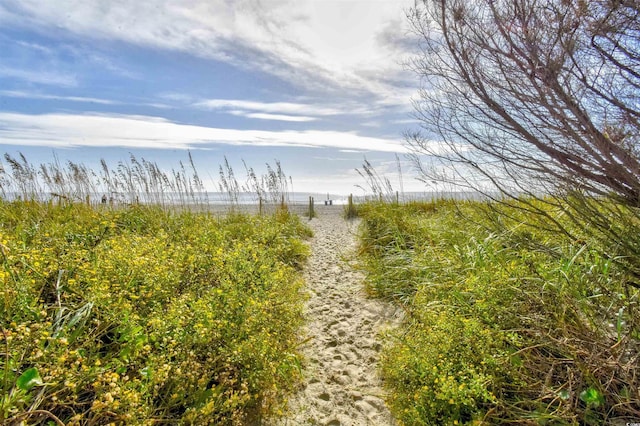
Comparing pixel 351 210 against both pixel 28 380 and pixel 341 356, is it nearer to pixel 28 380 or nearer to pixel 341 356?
pixel 341 356

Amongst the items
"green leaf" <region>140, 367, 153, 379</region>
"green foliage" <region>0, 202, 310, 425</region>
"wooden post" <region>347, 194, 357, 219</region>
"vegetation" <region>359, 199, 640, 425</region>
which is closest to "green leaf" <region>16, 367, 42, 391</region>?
"green foliage" <region>0, 202, 310, 425</region>

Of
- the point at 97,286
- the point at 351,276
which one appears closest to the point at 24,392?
the point at 97,286

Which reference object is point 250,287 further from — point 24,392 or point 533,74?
point 533,74

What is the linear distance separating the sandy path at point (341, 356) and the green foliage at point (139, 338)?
0.77ft

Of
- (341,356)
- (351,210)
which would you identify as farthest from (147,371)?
(351,210)

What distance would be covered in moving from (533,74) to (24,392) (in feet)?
11.2

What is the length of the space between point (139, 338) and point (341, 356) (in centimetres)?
190

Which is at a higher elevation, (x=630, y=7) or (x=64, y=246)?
(x=630, y=7)

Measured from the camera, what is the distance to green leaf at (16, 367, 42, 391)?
56.2 inches

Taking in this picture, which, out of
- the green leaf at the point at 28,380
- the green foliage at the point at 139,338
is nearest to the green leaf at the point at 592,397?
the green foliage at the point at 139,338

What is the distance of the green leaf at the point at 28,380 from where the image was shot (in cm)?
143

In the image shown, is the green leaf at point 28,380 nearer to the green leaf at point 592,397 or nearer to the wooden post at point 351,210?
the green leaf at point 592,397

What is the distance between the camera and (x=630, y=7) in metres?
1.89

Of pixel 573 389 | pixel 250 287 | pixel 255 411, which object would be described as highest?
pixel 250 287
